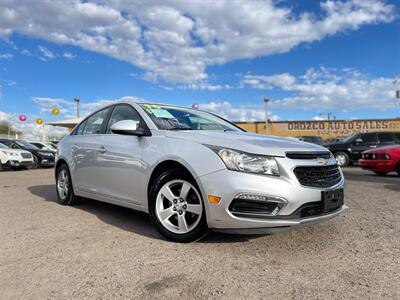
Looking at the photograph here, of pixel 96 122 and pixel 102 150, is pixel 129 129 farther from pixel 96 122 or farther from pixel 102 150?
pixel 96 122

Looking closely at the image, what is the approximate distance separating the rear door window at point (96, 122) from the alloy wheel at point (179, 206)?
1.81m

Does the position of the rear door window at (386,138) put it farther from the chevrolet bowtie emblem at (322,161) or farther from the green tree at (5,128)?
the green tree at (5,128)

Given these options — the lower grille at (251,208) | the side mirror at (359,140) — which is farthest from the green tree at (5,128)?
the lower grille at (251,208)

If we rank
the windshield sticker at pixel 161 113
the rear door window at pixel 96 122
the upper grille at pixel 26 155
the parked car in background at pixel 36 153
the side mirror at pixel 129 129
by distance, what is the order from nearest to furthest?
the side mirror at pixel 129 129 → the windshield sticker at pixel 161 113 → the rear door window at pixel 96 122 → the upper grille at pixel 26 155 → the parked car in background at pixel 36 153

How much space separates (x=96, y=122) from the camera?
17.2ft

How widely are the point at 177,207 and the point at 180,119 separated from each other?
1251mm

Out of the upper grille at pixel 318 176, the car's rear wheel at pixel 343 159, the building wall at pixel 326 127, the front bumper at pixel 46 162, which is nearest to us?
the upper grille at pixel 318 176

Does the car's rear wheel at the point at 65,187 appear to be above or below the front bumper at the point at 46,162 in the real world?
above

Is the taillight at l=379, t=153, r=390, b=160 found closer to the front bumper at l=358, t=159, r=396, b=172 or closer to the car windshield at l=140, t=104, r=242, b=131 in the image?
the front bumper at l=358, t=159, r=396, b=172

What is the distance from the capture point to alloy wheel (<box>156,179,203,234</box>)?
348cm

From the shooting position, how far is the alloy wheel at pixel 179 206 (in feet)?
11.4

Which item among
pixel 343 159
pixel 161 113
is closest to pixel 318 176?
pixel 161 113

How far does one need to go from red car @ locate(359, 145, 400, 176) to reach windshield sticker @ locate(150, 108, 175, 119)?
805cm

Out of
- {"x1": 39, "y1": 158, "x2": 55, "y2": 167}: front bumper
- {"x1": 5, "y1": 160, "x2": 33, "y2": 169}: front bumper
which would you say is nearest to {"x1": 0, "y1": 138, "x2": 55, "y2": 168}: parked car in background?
{"x1": 39, "y1": 158, "x2": 55, "y2": 167}: front bumper
